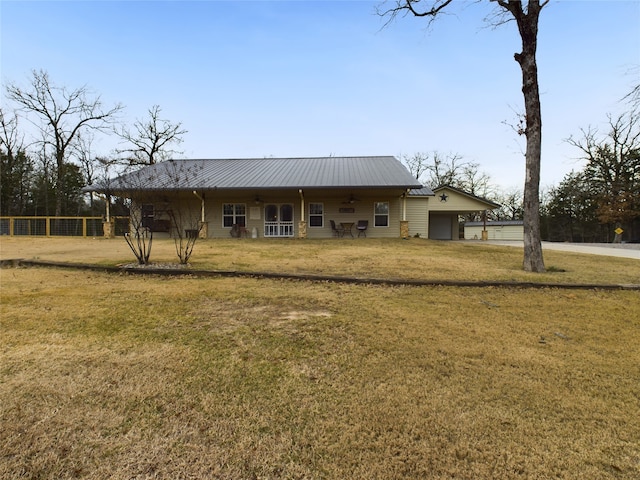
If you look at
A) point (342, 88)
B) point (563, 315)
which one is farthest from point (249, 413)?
point (342, 88)

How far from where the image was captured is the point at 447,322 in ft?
12.1

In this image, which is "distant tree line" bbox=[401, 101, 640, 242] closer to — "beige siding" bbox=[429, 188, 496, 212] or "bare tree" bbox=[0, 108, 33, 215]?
"beige siding" bbox=[429, 188, 496, 212]

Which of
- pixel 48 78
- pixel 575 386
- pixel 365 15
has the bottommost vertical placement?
pixel 575 386

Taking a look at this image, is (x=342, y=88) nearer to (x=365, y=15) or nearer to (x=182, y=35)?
(x=365, y=15)

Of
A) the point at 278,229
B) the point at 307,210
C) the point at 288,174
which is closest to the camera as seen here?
the point at 278,229

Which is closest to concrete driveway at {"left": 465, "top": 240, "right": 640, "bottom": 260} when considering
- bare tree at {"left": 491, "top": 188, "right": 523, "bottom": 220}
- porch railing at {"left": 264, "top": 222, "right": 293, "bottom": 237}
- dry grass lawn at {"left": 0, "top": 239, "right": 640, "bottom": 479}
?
dry grass lawn at {"left": 0, "top": 239, "right": 640, "bottom": 479}

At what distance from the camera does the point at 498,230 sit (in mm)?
30406

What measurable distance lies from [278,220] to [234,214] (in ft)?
8.39

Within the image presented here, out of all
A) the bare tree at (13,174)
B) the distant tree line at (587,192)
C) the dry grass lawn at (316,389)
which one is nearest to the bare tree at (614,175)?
the distant tree line at (587,192)

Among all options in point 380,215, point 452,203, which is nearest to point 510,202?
point 452,203

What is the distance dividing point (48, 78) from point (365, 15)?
2860cm

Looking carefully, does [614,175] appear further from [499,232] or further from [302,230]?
[302,230]

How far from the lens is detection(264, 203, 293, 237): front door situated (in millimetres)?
17359

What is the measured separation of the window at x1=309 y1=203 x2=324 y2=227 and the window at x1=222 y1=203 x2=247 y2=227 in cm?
378
